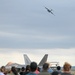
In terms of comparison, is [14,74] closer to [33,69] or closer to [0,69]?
[0,69]

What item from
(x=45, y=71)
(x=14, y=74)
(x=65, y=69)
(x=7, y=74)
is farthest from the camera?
(x=7, y=74)

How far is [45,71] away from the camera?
507 inches

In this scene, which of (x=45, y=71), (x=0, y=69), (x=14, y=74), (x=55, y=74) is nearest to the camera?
(x=55, y=74)

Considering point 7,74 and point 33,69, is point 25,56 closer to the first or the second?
point 7,74

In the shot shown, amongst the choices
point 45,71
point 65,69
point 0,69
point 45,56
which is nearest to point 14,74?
point 0,69

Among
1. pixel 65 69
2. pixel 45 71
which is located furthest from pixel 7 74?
pixel 65 69

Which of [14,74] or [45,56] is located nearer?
[14,74]

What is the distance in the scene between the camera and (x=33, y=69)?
1085 centimetres

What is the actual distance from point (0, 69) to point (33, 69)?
21.7ft

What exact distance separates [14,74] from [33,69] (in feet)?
17.7

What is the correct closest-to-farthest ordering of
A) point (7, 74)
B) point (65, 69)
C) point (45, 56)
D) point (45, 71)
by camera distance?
point (65, 69) < point (45, 71) < point (7, 74) < point (45, 56)

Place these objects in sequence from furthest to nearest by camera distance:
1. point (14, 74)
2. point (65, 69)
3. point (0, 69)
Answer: point (0, 69) < point (14, 74) < point (65, 69)

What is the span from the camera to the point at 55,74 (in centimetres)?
1075

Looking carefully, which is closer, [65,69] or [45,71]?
[65,69]
